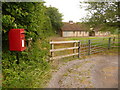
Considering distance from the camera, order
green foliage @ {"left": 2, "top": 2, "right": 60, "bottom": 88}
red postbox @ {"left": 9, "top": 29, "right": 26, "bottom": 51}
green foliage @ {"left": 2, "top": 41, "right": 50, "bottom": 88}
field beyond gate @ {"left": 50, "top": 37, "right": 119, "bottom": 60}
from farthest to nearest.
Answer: field beyond gate @ {"left": 50, "top": 37, "right": 119, "bottom": 60} → red postbox @ {"left": 9, "top": 29, "right": 26, "bottom": 51} → green foliage @ {"left": 2, "top": 2, "right": 60, "bottom": 88} → green foliage @ {"left": 2, "top": 41, "right": 50, "bottom": 88}

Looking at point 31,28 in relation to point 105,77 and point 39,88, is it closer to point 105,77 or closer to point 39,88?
point 39,88

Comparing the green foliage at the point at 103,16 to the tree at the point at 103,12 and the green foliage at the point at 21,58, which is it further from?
the green foliage at the point at 21,58

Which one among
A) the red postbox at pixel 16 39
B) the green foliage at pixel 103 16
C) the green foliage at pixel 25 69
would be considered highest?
the green foliage at pixel 103 16

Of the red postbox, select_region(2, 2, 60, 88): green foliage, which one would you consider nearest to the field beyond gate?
select_region(2, 2, 60, 88): green foliage

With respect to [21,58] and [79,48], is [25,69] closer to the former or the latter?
Result: [21,58]

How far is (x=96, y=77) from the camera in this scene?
402 centimetres

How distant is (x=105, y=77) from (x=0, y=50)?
414cm

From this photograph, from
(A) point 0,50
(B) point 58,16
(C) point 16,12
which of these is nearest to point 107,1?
(C) point 16,12

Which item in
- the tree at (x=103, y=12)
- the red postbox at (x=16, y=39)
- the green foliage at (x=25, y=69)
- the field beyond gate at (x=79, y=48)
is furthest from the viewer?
the tree at (x=103, y=12)

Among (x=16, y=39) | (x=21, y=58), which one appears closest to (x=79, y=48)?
(x=21, y=58)

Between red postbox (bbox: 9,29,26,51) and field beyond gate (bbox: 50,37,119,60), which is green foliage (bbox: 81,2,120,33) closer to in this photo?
field beyond gate (bbox: 50,37,119,60)

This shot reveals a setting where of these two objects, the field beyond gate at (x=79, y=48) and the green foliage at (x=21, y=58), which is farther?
the field beyond gate at (x=79, y=48)

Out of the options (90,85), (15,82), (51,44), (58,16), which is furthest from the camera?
(58,16)

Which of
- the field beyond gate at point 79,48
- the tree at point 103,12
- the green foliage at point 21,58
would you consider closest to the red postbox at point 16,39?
the green foliage at point 21,58
